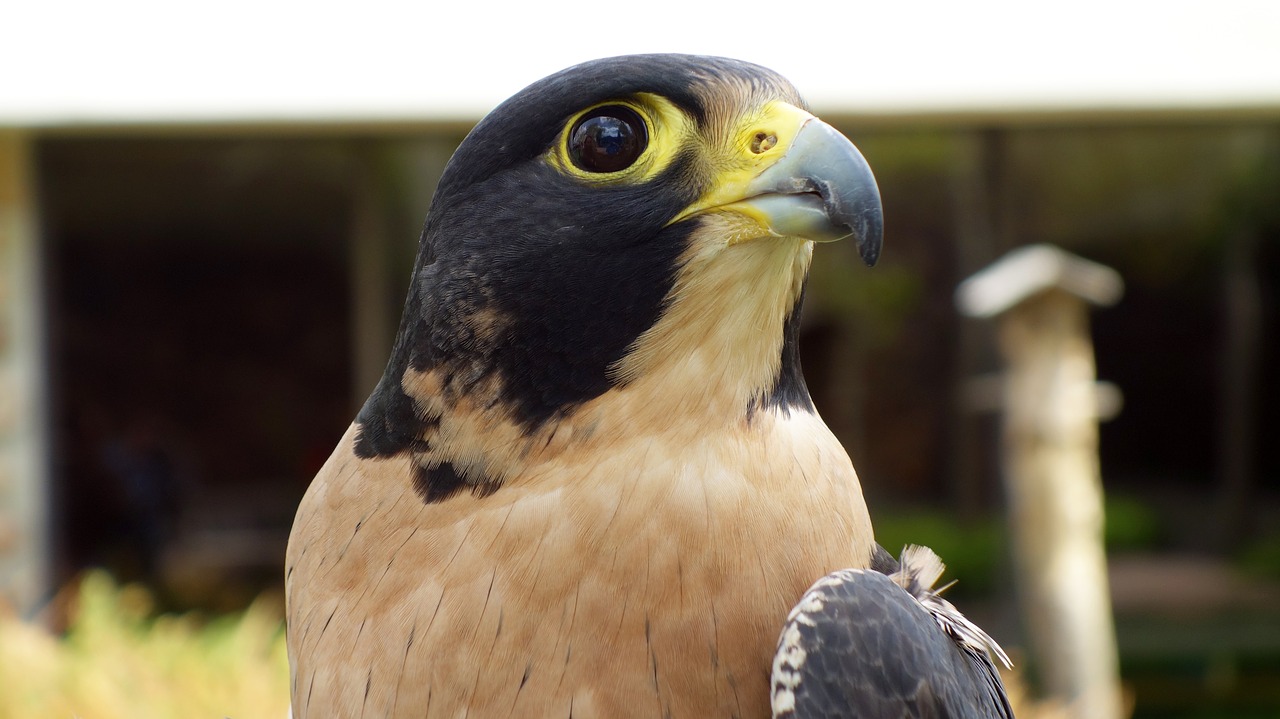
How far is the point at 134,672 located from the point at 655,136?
12.1 feet

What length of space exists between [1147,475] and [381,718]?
14.0 meters

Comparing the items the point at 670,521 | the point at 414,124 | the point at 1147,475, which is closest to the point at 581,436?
the point at 670,521

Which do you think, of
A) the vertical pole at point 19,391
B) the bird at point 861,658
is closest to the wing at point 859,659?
the bird at point 861,658

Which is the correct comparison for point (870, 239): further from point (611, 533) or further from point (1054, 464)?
point (1054, 464)

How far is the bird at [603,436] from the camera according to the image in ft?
4.17

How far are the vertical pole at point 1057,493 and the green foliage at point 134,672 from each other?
3320 mm

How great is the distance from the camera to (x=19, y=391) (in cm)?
626

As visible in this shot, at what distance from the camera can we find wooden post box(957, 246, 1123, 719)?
489 centimetres

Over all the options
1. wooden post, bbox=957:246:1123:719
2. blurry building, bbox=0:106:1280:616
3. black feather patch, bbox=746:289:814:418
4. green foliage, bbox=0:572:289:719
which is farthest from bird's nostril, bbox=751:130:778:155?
blurry building, bbox=0:106:1280:616

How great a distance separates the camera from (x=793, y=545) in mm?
1333

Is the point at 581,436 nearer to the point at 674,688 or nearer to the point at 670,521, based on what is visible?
the point at 670,521

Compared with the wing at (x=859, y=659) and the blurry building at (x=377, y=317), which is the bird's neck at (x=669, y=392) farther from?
the blurry building at (x=377, y=317)

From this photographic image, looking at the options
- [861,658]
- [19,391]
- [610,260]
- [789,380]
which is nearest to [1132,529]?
[19,391]

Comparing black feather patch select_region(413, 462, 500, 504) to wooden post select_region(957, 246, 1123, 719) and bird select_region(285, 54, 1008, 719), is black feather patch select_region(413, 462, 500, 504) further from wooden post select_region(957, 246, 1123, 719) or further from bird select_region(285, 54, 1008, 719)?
wooden post select_region(957, 246, 1123, 719)
